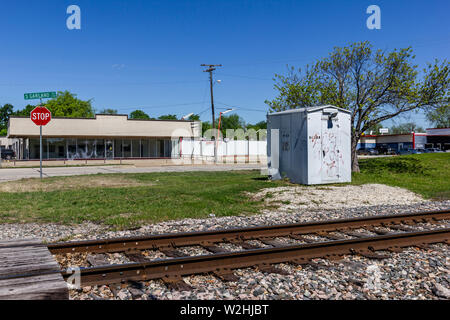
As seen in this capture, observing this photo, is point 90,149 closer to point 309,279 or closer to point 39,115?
point 39,115

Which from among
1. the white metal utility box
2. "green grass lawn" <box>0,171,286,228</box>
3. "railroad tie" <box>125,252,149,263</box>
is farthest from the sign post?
"railroad tie" <box>125,252,149,263</box>

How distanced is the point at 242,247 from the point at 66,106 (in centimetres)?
7666

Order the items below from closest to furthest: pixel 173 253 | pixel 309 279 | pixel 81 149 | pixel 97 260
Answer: pixel 309 279 → pixel 97 260 → pixel 173 253 → pixel 81 149

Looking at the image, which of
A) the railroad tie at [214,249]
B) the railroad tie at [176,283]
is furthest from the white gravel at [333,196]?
the railroad tie at [176,283]

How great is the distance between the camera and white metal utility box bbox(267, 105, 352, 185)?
1608 cm

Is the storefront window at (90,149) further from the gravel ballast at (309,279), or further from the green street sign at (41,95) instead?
the gravel ballast at (309,279)

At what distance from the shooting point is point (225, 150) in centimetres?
5219

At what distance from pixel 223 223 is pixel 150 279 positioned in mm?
4001

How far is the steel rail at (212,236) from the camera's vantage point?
6344mm

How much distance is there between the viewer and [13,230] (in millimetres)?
8500

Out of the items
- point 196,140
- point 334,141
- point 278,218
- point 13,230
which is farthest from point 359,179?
point 196,140

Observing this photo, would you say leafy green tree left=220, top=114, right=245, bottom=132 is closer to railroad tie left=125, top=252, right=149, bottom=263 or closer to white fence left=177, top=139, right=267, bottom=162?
white fence left=177, top=139, right=267, bottom=162

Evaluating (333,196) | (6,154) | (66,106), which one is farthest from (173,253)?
(66,106)

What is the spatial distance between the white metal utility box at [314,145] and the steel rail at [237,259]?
910cm
